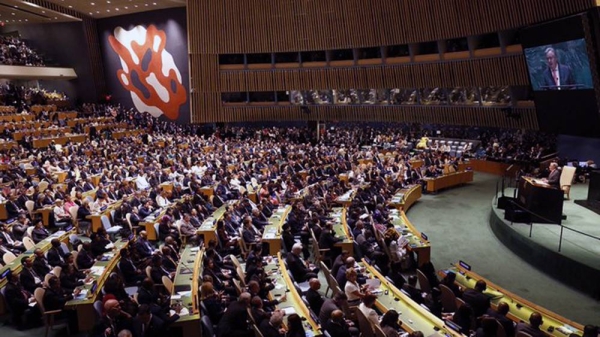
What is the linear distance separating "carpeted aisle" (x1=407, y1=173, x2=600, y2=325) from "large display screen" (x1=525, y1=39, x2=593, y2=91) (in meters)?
4.07

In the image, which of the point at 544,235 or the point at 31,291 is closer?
the point at 31,291

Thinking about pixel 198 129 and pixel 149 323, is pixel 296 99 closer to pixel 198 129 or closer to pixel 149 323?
pixel 198 129

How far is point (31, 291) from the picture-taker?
291 inches

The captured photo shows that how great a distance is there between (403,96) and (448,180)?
8.01 meters

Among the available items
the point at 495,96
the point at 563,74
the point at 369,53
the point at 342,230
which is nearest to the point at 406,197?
the point at 342,230

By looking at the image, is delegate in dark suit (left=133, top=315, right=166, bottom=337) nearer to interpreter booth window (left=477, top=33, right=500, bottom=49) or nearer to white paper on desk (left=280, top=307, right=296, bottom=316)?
white paper on desk (left=280, top=307, right=296, bottom=316)

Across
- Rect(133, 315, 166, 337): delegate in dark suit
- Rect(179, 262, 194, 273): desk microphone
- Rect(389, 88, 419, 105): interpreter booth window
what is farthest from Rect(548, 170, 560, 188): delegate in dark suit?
Rect(389, 88, 419, 105): interpreter booth window

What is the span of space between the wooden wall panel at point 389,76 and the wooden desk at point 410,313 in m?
14.5

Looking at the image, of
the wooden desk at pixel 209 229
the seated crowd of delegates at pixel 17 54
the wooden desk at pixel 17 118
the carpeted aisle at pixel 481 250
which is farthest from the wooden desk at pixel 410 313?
the seated crowd of delegates at pixel 17 54

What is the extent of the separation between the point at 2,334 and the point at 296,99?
862 inches

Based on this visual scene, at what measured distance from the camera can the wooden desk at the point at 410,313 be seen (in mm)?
5641

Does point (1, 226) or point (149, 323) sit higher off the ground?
point (1, 226)

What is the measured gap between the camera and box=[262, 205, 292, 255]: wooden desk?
382 inches

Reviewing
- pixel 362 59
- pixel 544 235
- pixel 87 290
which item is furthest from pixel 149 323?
pixel 362 59
